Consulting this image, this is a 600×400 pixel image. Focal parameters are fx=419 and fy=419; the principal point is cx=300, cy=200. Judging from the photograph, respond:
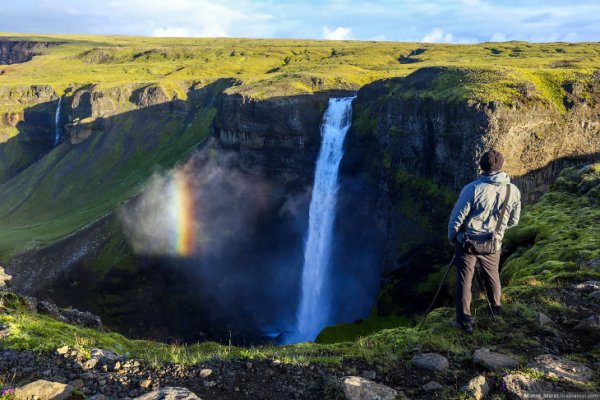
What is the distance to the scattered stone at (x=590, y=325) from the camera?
10148 mm

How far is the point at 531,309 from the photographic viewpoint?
38.2ft

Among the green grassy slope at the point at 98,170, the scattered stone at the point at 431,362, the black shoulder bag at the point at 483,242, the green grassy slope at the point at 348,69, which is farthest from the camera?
the green grassy slope at the point at 98,170

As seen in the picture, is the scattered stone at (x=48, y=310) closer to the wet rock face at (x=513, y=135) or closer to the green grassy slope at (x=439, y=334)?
the green grassy slope at (x=439, y=334)

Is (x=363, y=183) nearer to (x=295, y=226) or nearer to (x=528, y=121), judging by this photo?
(x=295, y=226)

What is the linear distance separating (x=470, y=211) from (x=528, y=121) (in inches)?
1557

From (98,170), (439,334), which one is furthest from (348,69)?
(439,334)

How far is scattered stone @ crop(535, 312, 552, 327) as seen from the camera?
10902 mm

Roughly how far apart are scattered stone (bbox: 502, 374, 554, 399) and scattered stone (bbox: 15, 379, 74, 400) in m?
8.45

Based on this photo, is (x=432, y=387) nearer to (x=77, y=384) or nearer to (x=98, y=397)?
(x=98, y=397)

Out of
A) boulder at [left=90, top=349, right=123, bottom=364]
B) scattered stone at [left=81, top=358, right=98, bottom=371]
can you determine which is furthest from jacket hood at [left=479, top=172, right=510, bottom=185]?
scattered stone at [left=81, top=358, right=98, bottom=371]

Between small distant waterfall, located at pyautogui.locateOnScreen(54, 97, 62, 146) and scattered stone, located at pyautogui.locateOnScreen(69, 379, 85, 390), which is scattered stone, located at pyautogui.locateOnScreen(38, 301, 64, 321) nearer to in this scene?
scattered stone, located at pyautogui.locateOnScreen(69, 379, 85, 390)

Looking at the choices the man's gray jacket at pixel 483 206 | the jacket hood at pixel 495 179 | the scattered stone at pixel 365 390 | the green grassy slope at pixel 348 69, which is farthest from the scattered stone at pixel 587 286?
the green grassy slope at pixel 348 69

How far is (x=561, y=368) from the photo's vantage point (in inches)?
342

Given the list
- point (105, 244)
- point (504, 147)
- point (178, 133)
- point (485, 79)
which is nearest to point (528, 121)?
point (504, 147)
